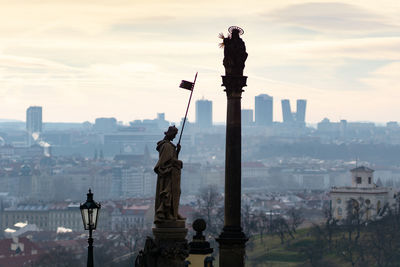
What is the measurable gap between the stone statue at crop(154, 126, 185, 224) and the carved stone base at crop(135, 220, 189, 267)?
22 cm

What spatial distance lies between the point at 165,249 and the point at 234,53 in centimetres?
698

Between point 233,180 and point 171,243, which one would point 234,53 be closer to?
point 233,180

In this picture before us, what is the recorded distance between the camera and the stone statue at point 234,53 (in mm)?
22953

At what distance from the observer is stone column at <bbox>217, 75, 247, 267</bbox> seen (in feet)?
73.8

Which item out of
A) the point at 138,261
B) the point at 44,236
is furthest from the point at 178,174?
the point at 44,236

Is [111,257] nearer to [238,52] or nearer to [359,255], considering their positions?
[359,255]

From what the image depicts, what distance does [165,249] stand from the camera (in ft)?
54.9

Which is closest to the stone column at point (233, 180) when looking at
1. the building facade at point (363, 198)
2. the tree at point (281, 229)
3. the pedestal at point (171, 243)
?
the pedestal at point (171, 243)

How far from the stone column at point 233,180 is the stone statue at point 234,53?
0.34 m

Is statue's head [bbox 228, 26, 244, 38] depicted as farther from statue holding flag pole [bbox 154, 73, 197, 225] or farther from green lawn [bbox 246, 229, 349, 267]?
green lawn [bbox 246, 229, 349, 267]

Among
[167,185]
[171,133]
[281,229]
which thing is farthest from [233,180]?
[281,229]

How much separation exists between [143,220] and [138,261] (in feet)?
598

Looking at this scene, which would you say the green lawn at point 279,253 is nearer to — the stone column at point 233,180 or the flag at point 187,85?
the stone column at point 233,180

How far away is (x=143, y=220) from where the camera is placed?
198750 mm
